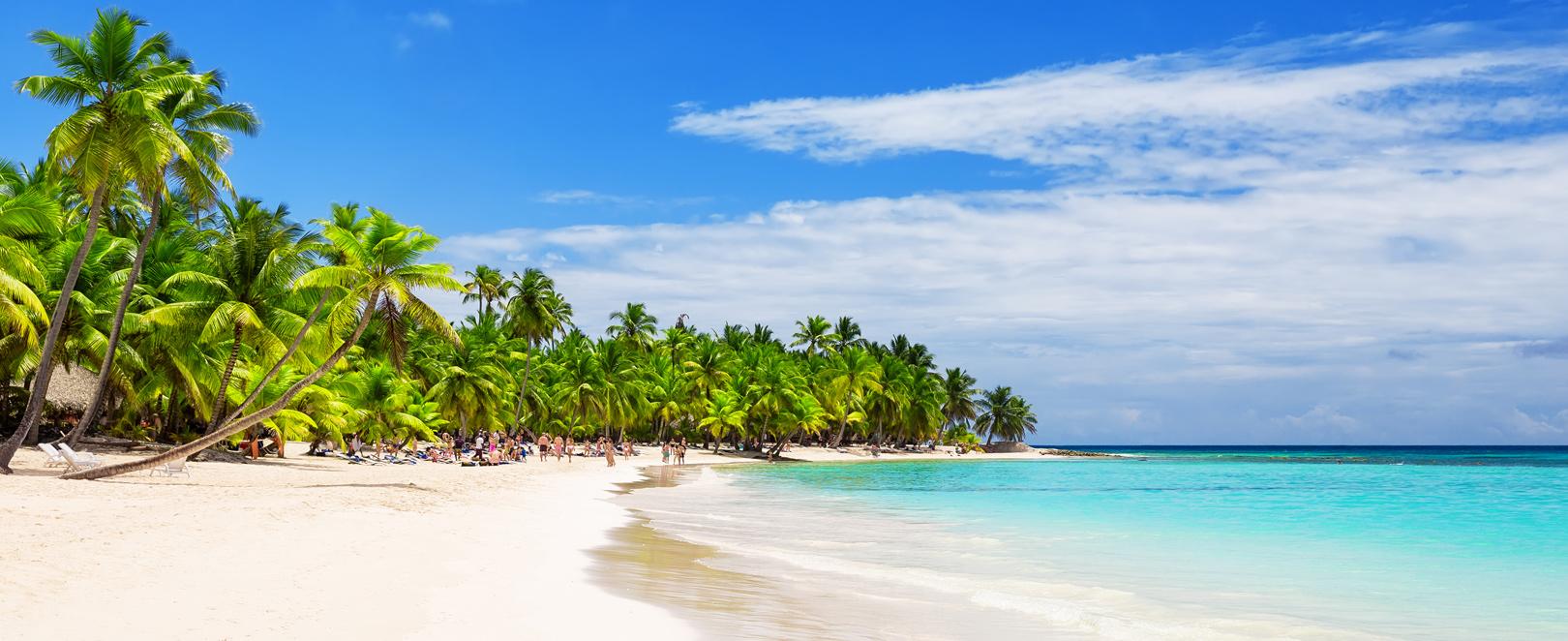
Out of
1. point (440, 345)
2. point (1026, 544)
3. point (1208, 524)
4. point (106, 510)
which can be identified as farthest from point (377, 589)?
point (440, 345)

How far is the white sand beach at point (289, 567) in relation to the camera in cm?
721

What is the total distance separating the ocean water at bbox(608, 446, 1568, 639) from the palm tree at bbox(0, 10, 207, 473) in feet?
39.7

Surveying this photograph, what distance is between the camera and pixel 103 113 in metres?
19.2

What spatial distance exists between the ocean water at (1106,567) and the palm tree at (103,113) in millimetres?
12089

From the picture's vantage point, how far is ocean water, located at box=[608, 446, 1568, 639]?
10.0m

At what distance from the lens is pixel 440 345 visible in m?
59.5

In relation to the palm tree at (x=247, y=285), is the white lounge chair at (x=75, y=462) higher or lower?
lower

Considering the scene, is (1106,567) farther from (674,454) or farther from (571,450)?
(571,450)

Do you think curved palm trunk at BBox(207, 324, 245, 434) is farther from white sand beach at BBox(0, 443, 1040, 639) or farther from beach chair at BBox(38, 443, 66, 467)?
white sand beach at BBox(0, 443, 1040, 639)

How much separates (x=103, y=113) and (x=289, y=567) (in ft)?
46.5


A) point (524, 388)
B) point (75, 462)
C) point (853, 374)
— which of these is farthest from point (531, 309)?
point (75, 462)

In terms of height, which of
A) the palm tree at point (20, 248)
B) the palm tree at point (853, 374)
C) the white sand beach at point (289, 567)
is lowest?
the white sand beach at point (289, 567)

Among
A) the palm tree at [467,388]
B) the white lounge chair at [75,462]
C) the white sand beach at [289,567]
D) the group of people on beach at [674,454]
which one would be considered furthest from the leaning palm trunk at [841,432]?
the white lounge chair at [75,462]

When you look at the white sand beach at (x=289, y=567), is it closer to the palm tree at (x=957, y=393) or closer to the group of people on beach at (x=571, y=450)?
the group of people on beach at (x=571, y=450)
